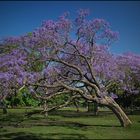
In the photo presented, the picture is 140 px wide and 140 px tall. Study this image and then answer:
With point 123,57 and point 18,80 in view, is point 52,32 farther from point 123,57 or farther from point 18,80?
point 123,57

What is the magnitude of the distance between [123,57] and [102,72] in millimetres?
11832

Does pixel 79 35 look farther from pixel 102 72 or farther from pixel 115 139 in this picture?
pixel 115 139

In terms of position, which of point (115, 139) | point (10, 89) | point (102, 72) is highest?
point (102, 72)

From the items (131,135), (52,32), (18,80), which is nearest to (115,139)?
(131,135)

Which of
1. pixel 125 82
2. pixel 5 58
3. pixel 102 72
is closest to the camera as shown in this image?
pixel 5 58

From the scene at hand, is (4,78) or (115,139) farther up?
(4,78)

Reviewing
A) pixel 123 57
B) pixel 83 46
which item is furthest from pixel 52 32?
pixel 123 57

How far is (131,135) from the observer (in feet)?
68.5

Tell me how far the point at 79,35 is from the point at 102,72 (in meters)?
5.08

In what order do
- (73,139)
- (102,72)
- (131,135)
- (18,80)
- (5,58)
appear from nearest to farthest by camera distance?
(73,139)
(131,135)
(18,80)
(5,58)
(102,72)

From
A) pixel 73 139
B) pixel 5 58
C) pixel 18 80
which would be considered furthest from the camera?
pixel 5 58

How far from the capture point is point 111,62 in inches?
1260

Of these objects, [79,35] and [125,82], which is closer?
[79,35]

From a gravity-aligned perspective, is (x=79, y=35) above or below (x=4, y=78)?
above
